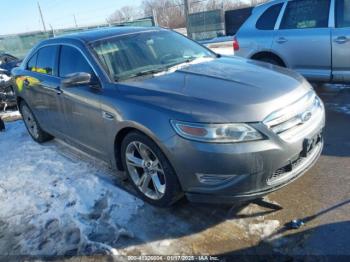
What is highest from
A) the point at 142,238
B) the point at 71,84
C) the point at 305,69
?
the point at 71,84

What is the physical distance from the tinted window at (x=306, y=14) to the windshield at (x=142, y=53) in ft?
8.43

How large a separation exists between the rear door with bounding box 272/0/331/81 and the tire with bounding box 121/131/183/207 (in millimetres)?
3960

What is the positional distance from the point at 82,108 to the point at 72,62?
2.22 feet

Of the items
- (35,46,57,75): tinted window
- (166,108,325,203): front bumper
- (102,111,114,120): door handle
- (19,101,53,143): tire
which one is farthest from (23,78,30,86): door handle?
(166,108,325,203): front bumper

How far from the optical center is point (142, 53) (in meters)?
4.23

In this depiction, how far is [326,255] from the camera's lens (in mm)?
2791

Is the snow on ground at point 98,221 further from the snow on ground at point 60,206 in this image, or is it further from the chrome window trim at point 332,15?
the chrome window trim at point 332,15

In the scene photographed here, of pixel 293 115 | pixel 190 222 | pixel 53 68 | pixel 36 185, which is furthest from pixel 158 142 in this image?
pixel 53 68

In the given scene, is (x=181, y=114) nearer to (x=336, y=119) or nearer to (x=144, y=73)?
(x=144, y=73)

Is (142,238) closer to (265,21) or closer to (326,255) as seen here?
(326,255)

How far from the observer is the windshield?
158 inches

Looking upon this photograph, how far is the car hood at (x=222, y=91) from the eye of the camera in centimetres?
304

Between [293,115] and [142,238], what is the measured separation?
169 centimetres

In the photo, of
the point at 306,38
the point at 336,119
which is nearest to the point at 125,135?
the point at 336,119
